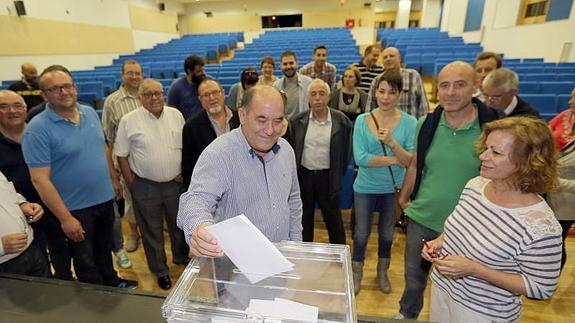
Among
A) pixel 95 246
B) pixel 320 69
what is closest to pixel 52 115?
pixel 95 246

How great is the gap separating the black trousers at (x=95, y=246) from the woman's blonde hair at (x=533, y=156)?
81.0 inches

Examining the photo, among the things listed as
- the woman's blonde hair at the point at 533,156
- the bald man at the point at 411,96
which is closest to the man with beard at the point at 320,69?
the bald man at the point at 411,96

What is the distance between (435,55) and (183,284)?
25.7 feet

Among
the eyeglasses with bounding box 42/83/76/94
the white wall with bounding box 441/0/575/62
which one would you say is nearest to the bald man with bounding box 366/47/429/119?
the eyeglasses with bounding box 42/83/76/94

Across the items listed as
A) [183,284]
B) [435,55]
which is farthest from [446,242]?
[435,55]

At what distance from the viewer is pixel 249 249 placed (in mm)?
685

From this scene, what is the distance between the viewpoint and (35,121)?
1502 mm

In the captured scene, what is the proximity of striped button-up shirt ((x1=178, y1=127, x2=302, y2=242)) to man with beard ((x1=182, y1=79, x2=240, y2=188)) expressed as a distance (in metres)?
0.88

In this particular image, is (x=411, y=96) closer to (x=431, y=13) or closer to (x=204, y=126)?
(x=204, y=126)

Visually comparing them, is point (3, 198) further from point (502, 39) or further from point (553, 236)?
point (502, 39)

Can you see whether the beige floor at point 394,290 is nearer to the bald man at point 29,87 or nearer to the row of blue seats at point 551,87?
the bald man at point 29,87

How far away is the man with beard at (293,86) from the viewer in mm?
2904

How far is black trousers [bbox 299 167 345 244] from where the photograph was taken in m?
2.22

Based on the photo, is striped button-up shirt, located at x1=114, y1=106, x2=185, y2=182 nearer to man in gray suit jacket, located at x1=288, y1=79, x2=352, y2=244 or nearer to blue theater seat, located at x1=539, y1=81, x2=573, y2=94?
man in gray suit jacket, located at x1=288, y1=79, x2=352, y2=244
